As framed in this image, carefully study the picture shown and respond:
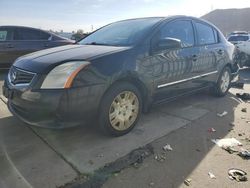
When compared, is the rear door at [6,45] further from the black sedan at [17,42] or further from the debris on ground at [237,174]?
the debris on ground at [237,174]

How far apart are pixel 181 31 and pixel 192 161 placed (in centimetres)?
223

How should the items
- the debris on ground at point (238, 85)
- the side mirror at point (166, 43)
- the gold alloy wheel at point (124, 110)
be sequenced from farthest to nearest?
the debris on ground at point (238, 85), the side mirror at point (166, 43), the gold alloy wheel at point (124, 110)

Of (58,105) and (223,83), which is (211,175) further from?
(223,83)

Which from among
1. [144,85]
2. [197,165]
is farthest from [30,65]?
[197,165]

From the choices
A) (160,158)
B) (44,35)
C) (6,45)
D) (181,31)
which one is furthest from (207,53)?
(6,45)

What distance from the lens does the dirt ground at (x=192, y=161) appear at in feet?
7.47

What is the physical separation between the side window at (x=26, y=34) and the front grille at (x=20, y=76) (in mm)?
4590

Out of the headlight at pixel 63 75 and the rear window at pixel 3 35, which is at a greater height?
the rear window at pixel 3 35

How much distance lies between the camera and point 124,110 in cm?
312

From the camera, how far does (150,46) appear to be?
10.6 feet

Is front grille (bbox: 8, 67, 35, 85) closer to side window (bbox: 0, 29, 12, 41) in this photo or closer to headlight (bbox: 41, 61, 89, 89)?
headlight (bbox: 41, 61, 89, 89)

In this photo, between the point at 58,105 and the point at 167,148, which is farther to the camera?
the point at 167,148

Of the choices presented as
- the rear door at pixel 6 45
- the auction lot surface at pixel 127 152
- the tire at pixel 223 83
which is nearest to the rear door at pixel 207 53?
the tire at pixel 223 83

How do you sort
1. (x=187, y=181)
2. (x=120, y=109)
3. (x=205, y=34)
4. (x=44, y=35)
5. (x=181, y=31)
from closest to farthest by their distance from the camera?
(x=187, y=181) < (x=120, y=109) < (x=181, y=31) < (x=205, y=34) < (x=44, y=35)
